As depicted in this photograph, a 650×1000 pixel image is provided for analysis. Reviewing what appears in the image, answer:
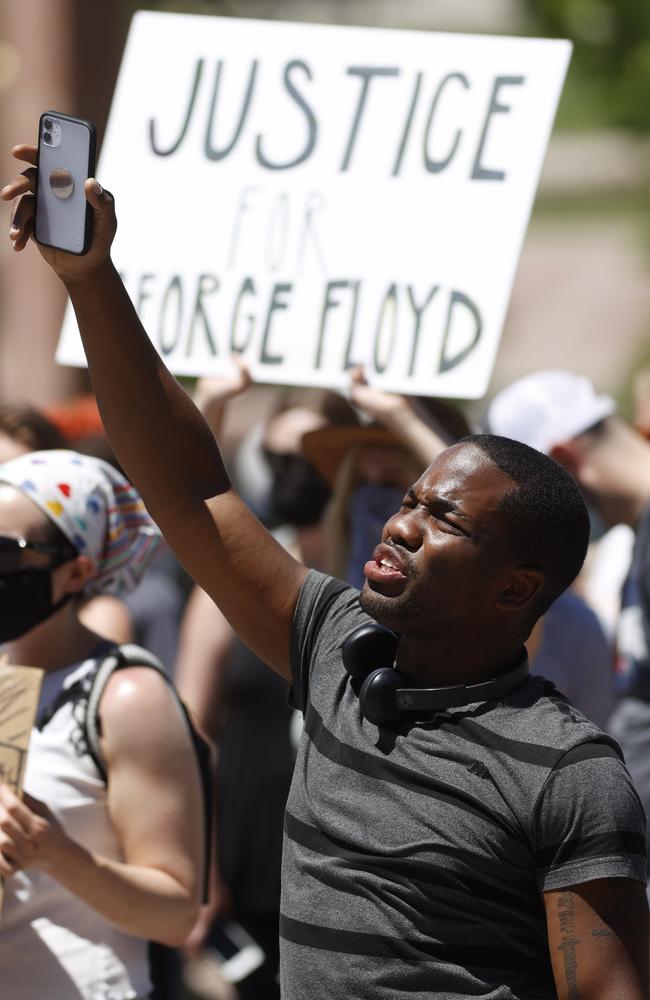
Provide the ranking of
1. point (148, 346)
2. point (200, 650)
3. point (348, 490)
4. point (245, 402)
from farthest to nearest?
1. point (245, 402)
2. point (200, 650)
3. point (348, 490)
4. point (148, 346)

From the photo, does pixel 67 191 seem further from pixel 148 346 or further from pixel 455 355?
pixel 455 355

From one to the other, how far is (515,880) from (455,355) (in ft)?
4.53

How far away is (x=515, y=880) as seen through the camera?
1957 mm

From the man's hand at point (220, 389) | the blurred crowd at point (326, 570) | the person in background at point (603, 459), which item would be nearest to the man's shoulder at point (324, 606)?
the blurred crowd at point (326, 570)

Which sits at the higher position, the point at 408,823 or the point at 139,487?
the point at 139,487

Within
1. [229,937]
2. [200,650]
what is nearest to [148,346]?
[200,650]

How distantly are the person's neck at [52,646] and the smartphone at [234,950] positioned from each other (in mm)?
1794

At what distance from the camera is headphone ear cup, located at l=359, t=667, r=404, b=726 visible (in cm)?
210

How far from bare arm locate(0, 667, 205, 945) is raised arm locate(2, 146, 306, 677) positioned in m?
0.39

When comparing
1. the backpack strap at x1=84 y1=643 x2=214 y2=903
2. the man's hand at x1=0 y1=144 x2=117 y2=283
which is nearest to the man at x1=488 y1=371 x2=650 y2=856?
the backpack strap at x1=84 y1=643 x2=214 y2=903

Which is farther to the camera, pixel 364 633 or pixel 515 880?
pixel 364 633

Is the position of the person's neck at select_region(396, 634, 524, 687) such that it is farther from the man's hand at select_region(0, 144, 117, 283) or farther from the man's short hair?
the man's hand at select_region(0, 144, 117, 283)

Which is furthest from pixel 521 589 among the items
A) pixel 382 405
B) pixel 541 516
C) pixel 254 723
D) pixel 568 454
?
pixel 254 723

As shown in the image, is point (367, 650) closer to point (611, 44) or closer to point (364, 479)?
point (364, 479)
